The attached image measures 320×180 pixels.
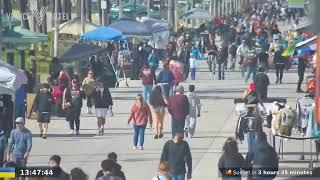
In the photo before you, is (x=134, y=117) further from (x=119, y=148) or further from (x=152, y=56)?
(x=152, y=56)

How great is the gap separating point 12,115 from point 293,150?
5753 millimetres

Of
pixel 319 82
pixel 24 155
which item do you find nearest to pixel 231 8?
pixel 24 155

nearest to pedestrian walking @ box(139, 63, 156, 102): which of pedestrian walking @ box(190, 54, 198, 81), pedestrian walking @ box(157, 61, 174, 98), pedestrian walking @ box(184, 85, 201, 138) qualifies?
pedestrian walking @ box(157, 61, 174, 98)

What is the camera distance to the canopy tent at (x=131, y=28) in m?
44.2

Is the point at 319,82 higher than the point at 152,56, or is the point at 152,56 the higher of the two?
the point at 319,82

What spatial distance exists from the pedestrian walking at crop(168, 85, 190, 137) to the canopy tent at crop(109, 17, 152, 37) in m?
19.4

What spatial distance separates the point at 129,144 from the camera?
81.7ft

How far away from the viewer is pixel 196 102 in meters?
25.8

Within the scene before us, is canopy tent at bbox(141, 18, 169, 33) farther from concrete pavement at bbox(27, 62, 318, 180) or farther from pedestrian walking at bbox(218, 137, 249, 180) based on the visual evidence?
pedestrian walking at bbox(218, 137, 249, 180)

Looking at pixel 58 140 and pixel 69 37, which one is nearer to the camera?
pixel 58 140

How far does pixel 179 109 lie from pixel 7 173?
9.01 metres

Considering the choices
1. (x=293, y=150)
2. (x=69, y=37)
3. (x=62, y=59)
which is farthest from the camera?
(x=69, y=37)

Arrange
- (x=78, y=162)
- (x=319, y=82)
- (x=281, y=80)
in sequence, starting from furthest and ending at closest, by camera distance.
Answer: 1. (x=281, y=80)
2. (x=78, y=162)
3. (x=319, y=82)

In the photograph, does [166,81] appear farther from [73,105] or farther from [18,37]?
[18,37]
